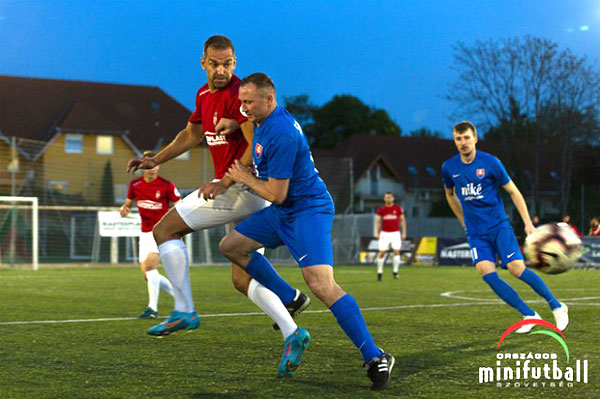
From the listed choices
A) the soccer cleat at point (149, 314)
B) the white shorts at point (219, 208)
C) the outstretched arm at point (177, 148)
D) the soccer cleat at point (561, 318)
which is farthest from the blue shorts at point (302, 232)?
the soccer cleat at point (149, 314)

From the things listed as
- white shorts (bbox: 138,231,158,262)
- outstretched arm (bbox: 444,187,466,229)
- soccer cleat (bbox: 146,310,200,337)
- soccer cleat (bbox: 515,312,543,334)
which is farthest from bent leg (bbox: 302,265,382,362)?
white shorts (bbox: 138,231,158,262)

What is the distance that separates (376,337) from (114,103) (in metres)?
50.8

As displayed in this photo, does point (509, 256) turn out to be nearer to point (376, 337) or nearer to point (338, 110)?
point (376, 337)

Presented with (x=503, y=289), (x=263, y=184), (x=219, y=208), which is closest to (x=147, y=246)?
(x=503, y=289)

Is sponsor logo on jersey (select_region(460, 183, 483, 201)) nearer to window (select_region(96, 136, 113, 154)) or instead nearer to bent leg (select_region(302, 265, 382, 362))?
bent leg (select_region(302, 265, 382, 362))

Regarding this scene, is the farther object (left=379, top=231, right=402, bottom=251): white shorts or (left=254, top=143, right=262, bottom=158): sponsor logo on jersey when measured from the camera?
(left=379, top=231, right=402, bottom=251): white shorts

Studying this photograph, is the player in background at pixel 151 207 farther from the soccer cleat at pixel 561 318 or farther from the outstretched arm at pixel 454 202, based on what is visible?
the soccer cleat at pixel 561 318

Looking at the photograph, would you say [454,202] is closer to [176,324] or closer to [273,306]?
[273,306]

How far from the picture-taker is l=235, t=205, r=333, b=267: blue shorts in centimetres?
552

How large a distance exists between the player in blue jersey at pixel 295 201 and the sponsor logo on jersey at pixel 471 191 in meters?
3.56

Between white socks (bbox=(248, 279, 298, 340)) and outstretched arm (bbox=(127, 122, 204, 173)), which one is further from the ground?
outstretched arm (bbox=(127, 122, 204, 173))

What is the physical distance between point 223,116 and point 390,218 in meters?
17.2

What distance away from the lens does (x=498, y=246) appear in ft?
29.0

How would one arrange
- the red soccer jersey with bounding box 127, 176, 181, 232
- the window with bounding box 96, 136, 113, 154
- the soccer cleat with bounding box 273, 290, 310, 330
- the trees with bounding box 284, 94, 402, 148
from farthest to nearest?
the trees with bounding box 284, 94, 402, 148 < the window with bounding box 96, 136, 113, 154 < the red soccer jersey with bounding box 127, 176, 181, 232 < the soccer cleat with bounding box 273, 290, 310, 330
